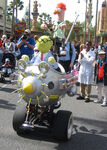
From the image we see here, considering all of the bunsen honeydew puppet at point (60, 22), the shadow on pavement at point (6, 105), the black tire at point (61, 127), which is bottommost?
the shadow on pavement at point (6, 105)

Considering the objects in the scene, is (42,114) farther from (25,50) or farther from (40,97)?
(25,50)

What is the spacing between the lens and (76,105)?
24.6 ft

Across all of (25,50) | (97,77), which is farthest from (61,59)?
(25,50)

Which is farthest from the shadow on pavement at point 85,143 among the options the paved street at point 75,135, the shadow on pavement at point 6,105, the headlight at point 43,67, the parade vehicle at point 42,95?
the shadow on pavement at point 6,105

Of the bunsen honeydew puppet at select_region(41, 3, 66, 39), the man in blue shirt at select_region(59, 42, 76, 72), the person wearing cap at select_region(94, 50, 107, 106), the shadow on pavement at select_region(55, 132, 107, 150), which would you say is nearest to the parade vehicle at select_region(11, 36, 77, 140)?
the shadow on pavement at select_region(55, 132, 107, 150)

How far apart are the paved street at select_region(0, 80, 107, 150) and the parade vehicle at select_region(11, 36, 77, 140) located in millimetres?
183

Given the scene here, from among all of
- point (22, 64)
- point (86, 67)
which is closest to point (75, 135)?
point (22, 64)

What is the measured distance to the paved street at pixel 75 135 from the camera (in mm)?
4438

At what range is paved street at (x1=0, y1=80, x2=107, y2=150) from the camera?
4.44 m

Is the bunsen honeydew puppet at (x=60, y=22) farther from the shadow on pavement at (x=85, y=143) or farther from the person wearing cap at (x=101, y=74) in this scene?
the shadow on pavement at (x=85, y=143)

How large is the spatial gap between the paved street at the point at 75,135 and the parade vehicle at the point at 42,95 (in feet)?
0.60

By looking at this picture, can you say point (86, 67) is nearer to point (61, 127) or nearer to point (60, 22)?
point (60, 22)

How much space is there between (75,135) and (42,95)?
1227 mm

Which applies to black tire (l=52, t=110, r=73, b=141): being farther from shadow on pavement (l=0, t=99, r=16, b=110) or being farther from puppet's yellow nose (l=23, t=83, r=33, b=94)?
shadow on pavement (l=0, t=99, r=16, b=110)
